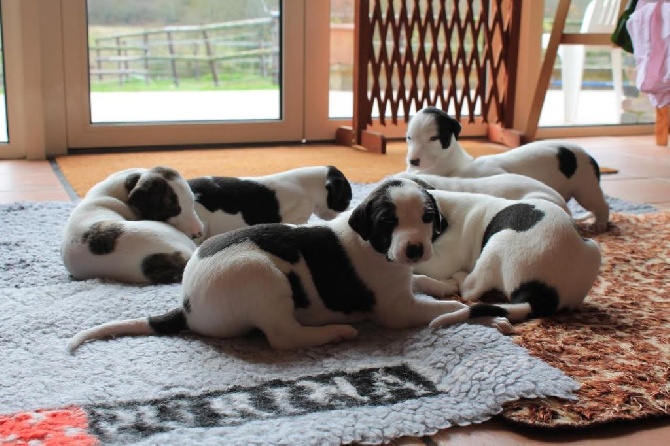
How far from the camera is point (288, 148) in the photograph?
529cm

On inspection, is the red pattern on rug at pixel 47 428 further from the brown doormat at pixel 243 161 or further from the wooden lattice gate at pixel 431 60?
the wooden lattice gate at pixel 431 60

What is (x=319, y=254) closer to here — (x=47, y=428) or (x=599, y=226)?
(x=47, y=428)

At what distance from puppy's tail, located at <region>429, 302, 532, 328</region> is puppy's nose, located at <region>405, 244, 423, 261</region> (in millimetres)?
204

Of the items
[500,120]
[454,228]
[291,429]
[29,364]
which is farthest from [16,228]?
[500,120]

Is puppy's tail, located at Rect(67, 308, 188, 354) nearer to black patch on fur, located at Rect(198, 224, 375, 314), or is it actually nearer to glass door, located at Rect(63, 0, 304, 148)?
black patch on fur, located at Rect(198, 224, 375, 314)

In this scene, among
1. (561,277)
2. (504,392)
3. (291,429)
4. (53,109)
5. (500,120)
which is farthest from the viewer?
(500,120)

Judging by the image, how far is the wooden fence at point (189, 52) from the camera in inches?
201

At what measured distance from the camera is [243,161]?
15.5 feet

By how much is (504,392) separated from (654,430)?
291mm

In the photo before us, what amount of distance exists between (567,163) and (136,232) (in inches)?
68.6

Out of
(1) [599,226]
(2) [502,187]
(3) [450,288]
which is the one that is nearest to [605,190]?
(1) [599,226]

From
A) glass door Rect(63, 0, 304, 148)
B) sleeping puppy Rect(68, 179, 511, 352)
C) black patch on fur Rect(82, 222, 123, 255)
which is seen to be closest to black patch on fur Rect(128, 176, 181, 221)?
black patch on fur Rect(82, 222, 123, 255)

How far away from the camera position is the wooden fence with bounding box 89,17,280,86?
16.7 feet

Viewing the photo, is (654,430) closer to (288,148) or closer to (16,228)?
(16,228)
